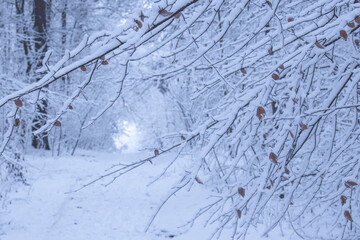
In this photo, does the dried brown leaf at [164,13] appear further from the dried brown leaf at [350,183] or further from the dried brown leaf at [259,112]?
the dried brown leaf at [350,183]

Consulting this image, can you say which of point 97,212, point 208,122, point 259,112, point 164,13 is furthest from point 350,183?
point 97,212

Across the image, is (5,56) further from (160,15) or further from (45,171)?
(160,15)

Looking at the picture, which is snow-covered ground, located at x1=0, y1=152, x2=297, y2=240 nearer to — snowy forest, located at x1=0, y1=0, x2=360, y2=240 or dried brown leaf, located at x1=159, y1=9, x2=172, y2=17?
snowy forest, located at x1=0, y1=0, x2=360, y2=240

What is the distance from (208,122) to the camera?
2.05 metres

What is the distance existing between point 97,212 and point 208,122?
4229mm

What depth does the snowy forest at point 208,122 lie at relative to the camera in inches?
65.9

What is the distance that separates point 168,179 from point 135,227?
9.92 ft

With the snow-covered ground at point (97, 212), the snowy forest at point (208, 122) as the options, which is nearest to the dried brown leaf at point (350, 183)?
the snowy forest at point (208, 122)

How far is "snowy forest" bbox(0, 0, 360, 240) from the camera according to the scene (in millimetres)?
1673

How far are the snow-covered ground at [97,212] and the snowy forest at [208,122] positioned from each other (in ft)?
0.10

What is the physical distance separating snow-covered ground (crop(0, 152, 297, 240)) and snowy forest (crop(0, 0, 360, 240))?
3cm

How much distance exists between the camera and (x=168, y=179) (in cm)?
793

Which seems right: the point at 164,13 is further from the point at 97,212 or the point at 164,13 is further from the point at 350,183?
the point at 97,212

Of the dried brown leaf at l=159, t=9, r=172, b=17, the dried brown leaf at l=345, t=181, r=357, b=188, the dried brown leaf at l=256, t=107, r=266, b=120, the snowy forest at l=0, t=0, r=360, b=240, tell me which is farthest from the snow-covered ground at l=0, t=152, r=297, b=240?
the dried brown leaf at l=159, t=9, r=172, b=17
